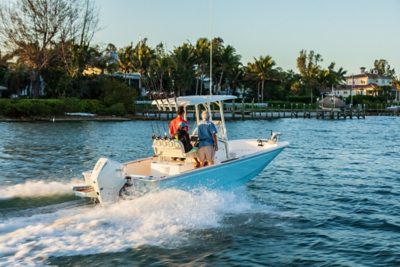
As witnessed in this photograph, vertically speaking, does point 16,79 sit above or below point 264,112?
above

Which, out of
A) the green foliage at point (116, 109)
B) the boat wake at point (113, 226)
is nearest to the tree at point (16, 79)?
the green foliage at point (116, 109)

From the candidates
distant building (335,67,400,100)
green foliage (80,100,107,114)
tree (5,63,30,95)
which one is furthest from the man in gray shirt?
distant building (335,67,400,100)

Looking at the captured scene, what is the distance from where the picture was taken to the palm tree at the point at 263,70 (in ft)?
257

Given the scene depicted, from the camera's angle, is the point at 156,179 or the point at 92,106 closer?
the point at 156,179

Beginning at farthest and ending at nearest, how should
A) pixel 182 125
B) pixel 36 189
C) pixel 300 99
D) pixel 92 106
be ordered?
1. pixel 300 99
2. pixel 92 106
3. pixel 36 189
4. pixel 182 125

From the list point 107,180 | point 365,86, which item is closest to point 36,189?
point 107,180

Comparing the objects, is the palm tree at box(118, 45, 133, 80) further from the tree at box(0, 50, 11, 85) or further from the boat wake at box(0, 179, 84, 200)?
the boat wake at box(0, 179, 84, 200)

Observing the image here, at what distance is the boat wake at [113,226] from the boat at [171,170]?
0.90 ft

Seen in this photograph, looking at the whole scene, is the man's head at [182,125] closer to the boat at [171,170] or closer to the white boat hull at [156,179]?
the boat at [171,170]

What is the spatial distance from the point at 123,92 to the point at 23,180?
4174 cm

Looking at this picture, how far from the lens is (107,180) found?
30.9 ft

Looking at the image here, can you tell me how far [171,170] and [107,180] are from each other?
1.93 m

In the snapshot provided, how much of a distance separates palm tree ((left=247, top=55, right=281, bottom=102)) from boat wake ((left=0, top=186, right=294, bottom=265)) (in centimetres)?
6906

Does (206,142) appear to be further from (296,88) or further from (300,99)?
(296,88)
